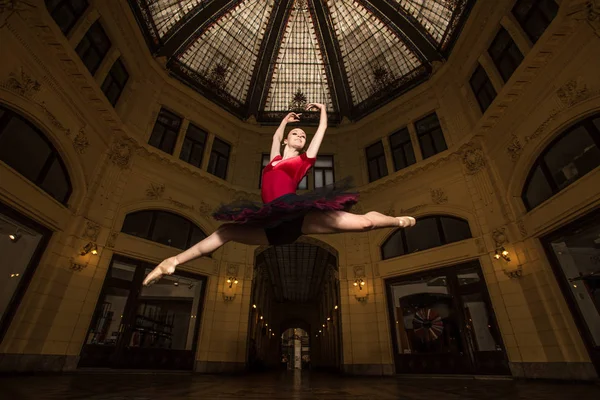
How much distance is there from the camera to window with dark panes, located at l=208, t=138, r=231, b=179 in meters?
13.1

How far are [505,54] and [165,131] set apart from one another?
12376 millimetres

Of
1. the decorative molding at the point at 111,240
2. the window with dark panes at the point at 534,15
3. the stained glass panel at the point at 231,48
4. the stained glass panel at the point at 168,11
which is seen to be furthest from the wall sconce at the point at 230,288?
the window with dark panes at the point at 534,15

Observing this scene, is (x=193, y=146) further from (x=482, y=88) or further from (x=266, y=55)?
(x=482, y=88)

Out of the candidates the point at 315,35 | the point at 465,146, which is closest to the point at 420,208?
the point at 465,146

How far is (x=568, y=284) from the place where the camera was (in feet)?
23.3

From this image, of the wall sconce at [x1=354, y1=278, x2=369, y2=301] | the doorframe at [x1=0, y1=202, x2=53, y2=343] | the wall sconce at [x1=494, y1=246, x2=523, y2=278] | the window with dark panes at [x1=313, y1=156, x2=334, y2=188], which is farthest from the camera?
the window with dark panes at [x1=313, y1=156, x2=334, y2=188]

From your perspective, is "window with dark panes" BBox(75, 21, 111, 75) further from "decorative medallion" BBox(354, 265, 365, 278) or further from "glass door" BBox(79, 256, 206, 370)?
"decorative medallion" BBox(354, 265, 365, 278)

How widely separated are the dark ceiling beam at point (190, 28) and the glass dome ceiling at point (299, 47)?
4 cm

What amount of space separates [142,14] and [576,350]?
54.4 feet

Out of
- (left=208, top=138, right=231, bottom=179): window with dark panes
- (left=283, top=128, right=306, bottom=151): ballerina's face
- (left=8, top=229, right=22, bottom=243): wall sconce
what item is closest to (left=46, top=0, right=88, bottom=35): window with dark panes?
(left=8, top=229, right=22, bottom=243): wall sconce

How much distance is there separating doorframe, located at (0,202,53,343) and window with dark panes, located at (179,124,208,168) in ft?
18.2

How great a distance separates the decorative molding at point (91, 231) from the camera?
858 cm

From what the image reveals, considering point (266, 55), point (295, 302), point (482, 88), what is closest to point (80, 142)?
point (266, 55)

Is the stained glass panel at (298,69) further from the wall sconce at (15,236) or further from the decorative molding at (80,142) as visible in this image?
the wall sconce at (15,236)
